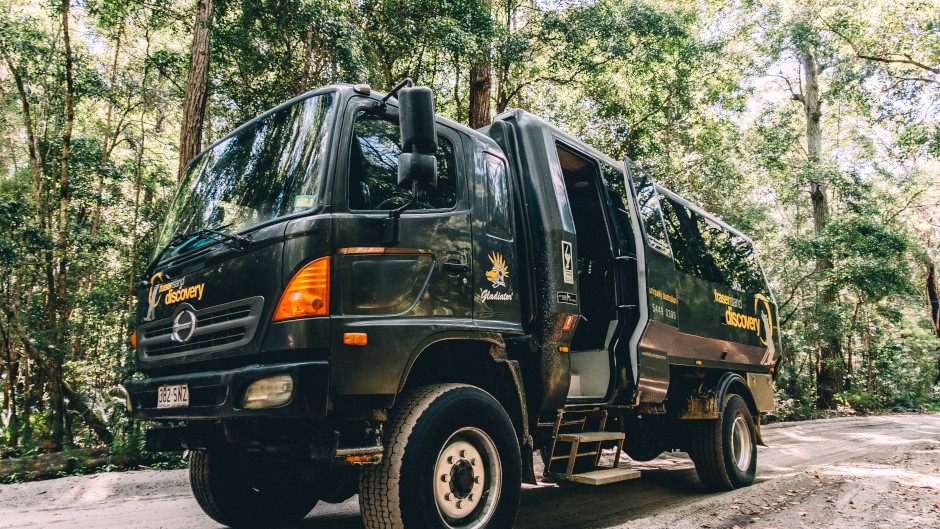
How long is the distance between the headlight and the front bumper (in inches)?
0.9

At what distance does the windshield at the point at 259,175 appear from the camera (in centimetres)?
330

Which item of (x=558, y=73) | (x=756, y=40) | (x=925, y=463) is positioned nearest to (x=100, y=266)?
(x=558, y=73)

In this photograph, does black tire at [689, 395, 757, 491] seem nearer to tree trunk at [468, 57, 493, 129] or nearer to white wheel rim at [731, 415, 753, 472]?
white wheel rim at [731, 415, 753, 472]

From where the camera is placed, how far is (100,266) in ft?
44.7

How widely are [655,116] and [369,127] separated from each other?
12.6 metres

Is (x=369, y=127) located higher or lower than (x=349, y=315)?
higher

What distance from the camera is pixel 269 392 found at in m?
2.84

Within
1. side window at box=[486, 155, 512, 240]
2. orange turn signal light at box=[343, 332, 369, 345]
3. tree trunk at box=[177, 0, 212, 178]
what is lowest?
orange turn signal light at box=[343, 332, 369, 345]

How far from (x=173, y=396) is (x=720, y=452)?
5.05m

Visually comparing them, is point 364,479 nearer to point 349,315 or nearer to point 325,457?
point 325,457

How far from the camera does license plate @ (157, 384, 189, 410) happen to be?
317 centimetres

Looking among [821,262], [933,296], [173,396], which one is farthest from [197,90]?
[933,296]

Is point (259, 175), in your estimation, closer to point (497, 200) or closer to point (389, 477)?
point (497, 200)

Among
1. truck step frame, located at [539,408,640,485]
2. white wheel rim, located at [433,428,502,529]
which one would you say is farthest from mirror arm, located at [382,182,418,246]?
truck step frame, located at [539,408,640,485]
